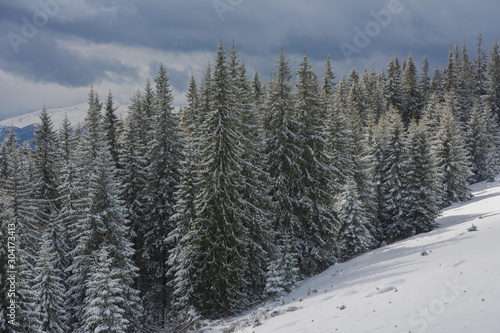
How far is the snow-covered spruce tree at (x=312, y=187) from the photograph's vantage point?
1014 inches

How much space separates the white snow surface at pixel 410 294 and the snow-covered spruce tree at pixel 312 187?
15.2 feet

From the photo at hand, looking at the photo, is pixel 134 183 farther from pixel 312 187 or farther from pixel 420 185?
pixel 420 185

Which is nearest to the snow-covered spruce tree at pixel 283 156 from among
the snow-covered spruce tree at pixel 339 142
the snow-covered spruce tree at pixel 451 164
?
the snow-covered spruce tree at pixel 339 142

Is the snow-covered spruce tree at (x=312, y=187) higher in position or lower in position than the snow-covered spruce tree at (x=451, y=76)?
lower

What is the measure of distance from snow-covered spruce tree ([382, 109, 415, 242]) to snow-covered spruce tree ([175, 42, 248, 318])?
18.5 m

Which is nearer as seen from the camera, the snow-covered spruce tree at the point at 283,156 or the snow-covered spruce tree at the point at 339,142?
the snow-covered spruce tree at the point at 283,156

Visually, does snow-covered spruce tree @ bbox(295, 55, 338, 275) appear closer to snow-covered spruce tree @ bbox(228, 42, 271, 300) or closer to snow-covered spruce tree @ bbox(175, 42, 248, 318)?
snow-covered spruce tree @ bbox(228, 42, 271, 300)

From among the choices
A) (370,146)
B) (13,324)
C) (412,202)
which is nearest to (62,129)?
(13,324)

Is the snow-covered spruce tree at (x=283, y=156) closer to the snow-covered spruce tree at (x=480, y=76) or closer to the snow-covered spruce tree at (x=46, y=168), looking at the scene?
the snow-covered spruce tree at (x=46, y=168)

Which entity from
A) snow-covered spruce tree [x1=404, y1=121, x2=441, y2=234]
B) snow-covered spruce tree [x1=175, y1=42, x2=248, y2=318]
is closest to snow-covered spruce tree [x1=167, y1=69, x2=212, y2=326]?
snow-covered spruce tree [x1=175, y1=42, x2=248, y2=318]

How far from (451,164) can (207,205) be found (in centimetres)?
3318

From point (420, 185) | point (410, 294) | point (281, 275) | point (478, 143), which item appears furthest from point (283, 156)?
point (478, 143)

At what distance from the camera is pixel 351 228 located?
92.9ft

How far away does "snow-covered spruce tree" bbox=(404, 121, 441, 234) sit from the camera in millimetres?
29859
